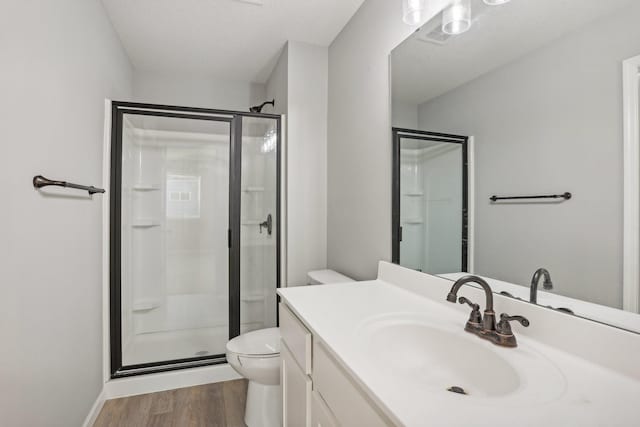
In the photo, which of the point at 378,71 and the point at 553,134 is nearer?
the point at 553,134

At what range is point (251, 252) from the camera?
2.40 meters

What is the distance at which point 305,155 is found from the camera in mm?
2428

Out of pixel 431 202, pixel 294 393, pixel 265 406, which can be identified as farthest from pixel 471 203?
pixel 265 406

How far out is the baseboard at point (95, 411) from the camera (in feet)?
5.54

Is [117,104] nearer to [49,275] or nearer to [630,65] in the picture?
[49,275]

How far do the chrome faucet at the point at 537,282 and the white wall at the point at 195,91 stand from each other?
2938mm

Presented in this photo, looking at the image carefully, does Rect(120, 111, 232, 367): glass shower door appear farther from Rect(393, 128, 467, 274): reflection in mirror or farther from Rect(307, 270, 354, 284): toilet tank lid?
Rect(393, 128, 467, 274): reflection in mirror

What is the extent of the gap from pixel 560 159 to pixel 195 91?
3.07 meters

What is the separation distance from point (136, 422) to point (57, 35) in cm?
196

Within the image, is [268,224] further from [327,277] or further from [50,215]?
[50,215]

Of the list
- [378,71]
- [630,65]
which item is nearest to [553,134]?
[630,65]

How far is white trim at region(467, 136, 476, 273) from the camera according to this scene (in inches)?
45.6

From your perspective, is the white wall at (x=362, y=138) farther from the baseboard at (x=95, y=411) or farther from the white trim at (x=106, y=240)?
the baseboard at (x=95, y=411)

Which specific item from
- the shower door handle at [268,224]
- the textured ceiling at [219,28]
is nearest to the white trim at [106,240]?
the textured ceiling at [219,28]
